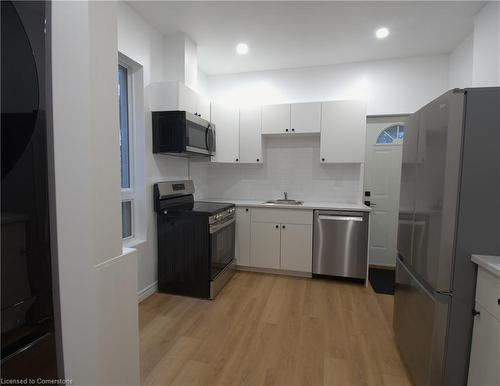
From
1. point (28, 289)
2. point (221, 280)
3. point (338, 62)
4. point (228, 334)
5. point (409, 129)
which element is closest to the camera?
point (28, 289)

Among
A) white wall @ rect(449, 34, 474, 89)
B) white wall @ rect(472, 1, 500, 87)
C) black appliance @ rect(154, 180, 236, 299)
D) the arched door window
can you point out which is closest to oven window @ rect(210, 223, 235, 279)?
black appliance @ rect(154, 180, 236, 299)

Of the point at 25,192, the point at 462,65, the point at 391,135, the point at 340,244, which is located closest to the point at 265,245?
the point at 340,244

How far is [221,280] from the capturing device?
290 cm

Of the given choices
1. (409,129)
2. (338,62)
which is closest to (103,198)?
(409,129)

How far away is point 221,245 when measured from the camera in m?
2.95

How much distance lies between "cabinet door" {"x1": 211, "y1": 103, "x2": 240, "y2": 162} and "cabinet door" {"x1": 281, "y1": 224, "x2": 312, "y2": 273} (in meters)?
1.22

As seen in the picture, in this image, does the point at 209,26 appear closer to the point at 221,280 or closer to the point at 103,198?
the point at 103,198

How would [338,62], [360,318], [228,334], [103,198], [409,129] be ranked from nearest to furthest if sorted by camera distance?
[103,198] → [409,129] → [228,334] → [360,318] → [338,62]

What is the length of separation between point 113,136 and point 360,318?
2.48 m

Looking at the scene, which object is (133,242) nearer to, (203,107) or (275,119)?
(203,107)

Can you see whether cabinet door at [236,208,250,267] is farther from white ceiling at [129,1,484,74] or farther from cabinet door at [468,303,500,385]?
cabinet door at [468,303,500,385]

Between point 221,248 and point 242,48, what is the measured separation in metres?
2.37

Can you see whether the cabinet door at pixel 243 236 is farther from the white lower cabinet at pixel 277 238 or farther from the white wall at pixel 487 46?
the white wall at pixel 487 46

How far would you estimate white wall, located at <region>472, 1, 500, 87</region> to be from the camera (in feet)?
6.97
